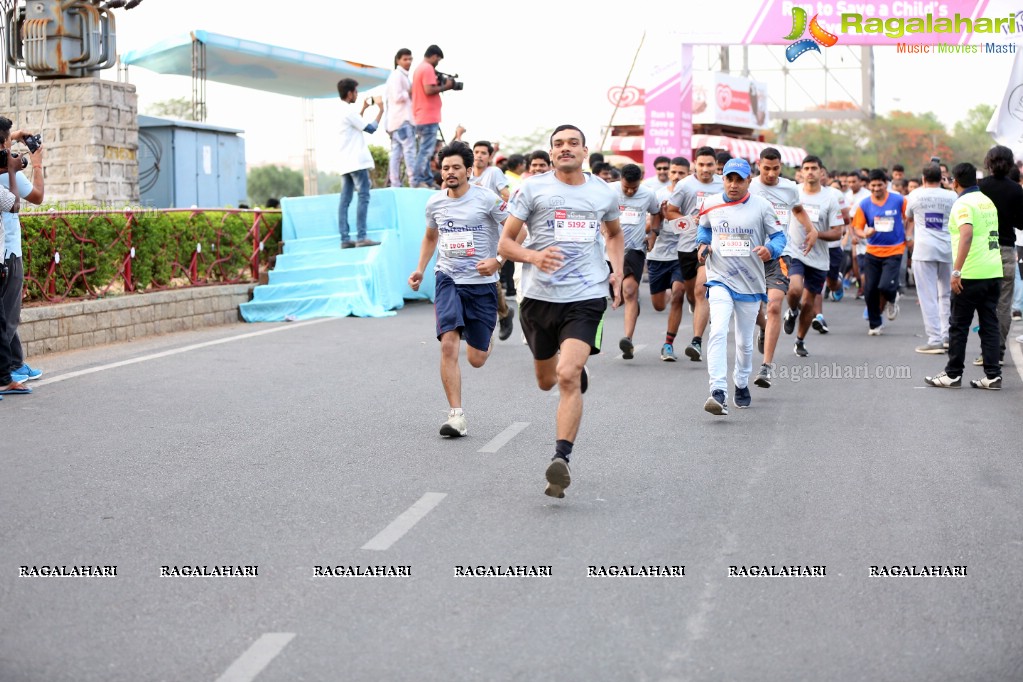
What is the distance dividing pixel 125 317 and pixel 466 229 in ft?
22.8

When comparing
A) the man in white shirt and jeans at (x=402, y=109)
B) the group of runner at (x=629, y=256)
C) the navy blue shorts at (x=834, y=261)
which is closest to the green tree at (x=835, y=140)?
the man in white shirt and jeans at (x=402, y=109)

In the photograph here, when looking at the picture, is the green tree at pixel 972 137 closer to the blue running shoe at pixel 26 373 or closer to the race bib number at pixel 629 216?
the race bib number at pixel 629 216

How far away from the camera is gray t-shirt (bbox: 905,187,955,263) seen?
524 inches

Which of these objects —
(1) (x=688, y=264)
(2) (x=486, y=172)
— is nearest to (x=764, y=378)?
(1) (x=688, y=264)

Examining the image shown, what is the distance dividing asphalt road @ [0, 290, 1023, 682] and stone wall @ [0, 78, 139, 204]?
859 centimetres

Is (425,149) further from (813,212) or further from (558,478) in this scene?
(558,478)

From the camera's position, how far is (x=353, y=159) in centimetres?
1775

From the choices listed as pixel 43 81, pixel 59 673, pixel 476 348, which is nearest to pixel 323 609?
pixel 59 673

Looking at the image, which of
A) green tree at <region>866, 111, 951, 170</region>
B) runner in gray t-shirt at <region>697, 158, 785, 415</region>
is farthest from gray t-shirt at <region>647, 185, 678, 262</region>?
green tree at <region>866, 111, 951, 170</region>

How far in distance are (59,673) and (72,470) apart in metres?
3.39

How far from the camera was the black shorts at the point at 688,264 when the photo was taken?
1264 centimetres

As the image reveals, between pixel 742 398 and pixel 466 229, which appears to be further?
pixel 742 398

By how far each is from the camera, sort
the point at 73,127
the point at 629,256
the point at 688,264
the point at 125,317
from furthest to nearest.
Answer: the point at 73,127
the point at 125,317
the point at 629,256
the point at 688,264

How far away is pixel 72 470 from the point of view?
7402 millimetres
